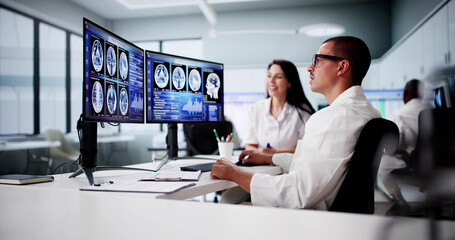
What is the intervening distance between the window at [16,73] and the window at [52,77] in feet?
0.67

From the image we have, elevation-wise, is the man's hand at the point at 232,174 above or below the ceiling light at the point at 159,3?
below

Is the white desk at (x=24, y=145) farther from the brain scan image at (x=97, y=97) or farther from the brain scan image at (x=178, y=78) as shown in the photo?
the brain scan image at (x=97, y=97)

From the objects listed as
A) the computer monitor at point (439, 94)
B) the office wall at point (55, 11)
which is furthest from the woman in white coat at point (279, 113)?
the office wall at point (55, 11)

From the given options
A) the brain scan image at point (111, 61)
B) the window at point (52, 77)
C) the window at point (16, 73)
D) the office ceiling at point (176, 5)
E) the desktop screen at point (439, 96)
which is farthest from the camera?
the office ceiling at point (176, 5)

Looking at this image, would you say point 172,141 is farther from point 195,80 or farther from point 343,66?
point 343,66

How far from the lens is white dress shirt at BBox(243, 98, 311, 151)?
7.57ft

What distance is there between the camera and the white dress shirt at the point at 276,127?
90.9 inches

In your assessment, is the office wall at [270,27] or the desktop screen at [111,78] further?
the office wall at [270,27]

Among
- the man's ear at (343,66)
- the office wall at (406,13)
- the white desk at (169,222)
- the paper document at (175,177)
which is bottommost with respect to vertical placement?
the paper document at (175,177)

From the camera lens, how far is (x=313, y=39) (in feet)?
18.5

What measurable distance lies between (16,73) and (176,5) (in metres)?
2.64

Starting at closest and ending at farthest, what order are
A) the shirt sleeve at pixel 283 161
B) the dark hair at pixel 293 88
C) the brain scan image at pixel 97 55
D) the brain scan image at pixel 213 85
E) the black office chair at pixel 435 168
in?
the black office chair at pixel 435 168
the brain scan image at pixel 97 55
the shirt sleeve at pixel 283 161
the brain scan image at pixel 213 85
the dark hair at pixel 293 88

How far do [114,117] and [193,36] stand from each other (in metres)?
4.97

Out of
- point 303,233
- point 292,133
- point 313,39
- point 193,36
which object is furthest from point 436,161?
point 193,36
